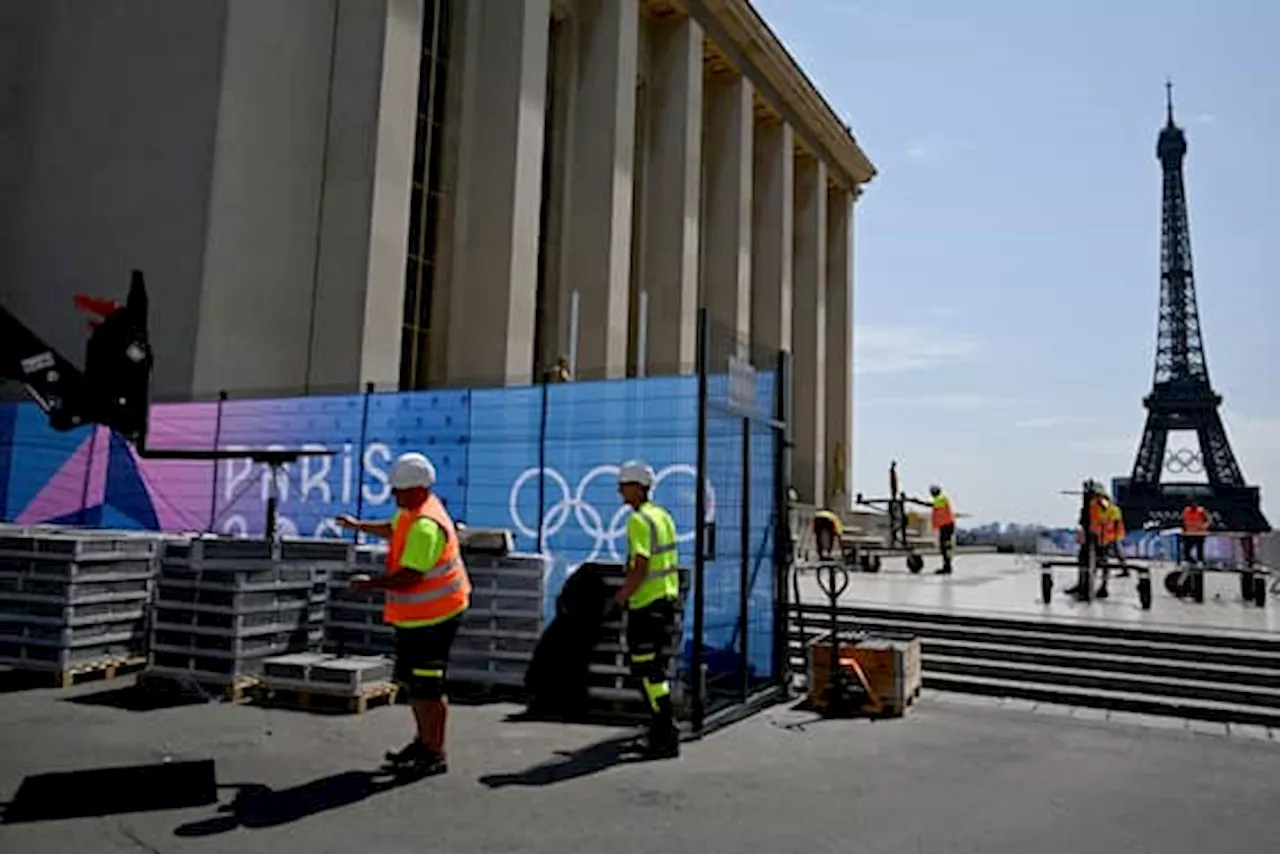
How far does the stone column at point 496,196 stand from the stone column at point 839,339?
2438 centimetres

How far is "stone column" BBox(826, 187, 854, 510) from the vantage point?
4288 centimetres

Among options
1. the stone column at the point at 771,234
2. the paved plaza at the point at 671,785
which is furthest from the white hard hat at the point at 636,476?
the stone column at the point at 771,234

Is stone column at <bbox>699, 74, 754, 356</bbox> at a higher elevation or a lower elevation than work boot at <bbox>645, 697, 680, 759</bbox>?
higher

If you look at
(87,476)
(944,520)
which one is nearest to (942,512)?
(944,520)

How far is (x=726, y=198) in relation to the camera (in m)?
Result: 33.3

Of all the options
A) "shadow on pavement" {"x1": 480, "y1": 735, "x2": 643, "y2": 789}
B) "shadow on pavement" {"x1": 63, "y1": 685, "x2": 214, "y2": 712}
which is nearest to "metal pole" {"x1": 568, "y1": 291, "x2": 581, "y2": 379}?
"shadow on pavement" {"x1": 63, "y1": 685, "x2": 214, "y2": 712}

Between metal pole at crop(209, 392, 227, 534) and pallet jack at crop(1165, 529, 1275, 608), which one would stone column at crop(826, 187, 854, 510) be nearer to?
pallet jack at crop(1165, 529, 1275, 608)

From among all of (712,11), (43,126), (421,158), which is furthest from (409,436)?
(712,11)

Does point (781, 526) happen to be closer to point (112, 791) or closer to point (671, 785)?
Answer: point (671, 785)

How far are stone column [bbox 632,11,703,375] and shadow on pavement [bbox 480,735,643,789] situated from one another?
21.2 meters

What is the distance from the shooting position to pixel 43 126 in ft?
63.4

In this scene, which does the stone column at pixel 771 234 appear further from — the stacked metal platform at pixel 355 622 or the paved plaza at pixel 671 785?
the paved plaza at pixel 671 785

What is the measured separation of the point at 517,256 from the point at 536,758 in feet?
49.3

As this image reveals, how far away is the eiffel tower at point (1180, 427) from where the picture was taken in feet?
240
